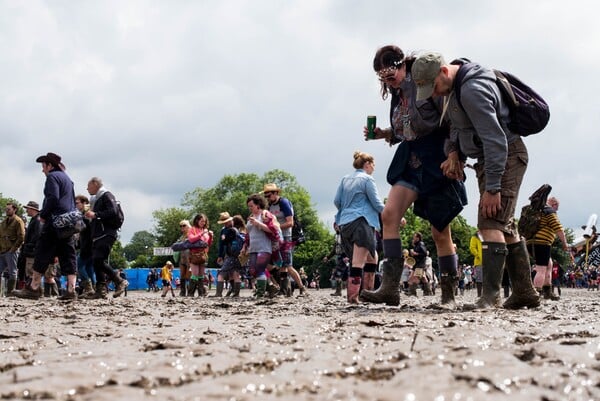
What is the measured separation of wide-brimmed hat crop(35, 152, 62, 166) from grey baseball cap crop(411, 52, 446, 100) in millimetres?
6341

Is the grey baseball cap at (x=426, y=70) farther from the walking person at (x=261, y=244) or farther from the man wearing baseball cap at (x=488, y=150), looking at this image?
the walking person at (x=261, y=244)

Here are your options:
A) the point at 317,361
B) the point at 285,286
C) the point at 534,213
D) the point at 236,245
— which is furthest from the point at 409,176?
the point at 236,245

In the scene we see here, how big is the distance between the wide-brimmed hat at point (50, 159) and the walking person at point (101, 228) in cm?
68

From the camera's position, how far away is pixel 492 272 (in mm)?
5203

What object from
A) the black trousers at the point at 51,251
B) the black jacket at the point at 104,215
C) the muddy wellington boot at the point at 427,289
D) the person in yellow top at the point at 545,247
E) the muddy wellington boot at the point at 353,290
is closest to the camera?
the muddy wellington boot at the point at 353,290

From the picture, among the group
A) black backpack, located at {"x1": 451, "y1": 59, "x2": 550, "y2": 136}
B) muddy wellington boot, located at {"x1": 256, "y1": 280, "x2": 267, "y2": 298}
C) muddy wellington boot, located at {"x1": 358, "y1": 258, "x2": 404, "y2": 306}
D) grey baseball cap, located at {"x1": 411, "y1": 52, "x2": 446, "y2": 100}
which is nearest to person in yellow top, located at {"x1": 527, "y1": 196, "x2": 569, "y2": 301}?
muddy wellington boot, located at {"x1": 256, "y1": 280, "x2": 267, "y2": 298}

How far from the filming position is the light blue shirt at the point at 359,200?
7602 mm

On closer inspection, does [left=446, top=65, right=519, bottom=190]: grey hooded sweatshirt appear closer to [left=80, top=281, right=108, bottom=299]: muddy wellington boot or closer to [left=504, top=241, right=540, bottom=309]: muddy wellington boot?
[left=504, top=241, right=540, bottom=309]: muddy wellington boot

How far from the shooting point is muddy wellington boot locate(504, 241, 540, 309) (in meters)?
5.42

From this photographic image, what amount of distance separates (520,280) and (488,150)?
1.17 meters

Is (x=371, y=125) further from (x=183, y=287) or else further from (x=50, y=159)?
(x=183, y=287)

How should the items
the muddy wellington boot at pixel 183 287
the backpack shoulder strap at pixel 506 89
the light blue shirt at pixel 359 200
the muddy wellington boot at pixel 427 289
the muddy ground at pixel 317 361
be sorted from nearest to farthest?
the muddy ground at pixel 317 361, the backpack shoulder strap at pixel 506 89, the light blue shirt at pixel 359 200, the muddy wellington boot at pixel 183 287, the muddy wellington boot at pixel 427 289

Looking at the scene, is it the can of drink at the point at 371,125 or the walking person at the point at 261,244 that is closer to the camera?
the can of drink at the point at 371,125

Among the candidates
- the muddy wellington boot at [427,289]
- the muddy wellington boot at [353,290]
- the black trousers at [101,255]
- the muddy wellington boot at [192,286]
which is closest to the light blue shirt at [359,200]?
the muddy wellington boot at [353,290]
